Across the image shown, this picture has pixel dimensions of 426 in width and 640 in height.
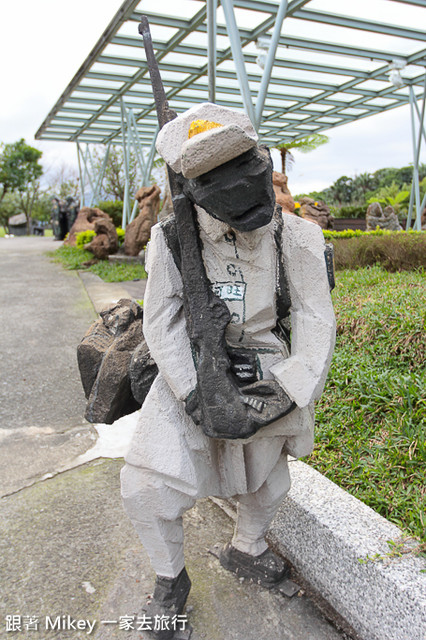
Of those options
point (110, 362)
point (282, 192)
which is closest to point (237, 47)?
point (282, 192)

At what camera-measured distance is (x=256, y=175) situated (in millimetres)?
1402

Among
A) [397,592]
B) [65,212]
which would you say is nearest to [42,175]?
[65,212]

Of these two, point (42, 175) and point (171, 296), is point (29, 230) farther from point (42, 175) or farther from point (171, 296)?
point (171, 296)

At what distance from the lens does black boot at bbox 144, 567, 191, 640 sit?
1.80 metres

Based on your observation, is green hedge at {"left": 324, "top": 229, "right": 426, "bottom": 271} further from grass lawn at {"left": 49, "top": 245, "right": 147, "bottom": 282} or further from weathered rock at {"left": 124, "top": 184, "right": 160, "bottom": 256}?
weathered rock at {"left": 124, "top": 184, "right": 160, "bottom": 256}

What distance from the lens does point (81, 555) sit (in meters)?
2.23

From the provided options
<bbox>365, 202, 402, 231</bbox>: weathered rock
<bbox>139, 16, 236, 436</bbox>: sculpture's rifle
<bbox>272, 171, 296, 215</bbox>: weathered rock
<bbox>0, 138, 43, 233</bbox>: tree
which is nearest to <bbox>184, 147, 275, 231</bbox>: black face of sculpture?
<bbox>139, 16, 236, 436</bbox>: sculpture's rifle

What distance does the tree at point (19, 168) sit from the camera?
97.7ft

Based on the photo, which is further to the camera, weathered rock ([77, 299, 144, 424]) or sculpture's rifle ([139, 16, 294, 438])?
weathered rock ([77, 299, 144, 424])

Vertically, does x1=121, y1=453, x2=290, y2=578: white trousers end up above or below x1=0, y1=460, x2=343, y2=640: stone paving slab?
above

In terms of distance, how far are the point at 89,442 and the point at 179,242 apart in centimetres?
210

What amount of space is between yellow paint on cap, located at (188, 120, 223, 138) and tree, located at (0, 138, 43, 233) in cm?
3173

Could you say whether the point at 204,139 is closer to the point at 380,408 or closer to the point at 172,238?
the point at 172,238

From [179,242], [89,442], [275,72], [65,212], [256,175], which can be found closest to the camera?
[256,175]
